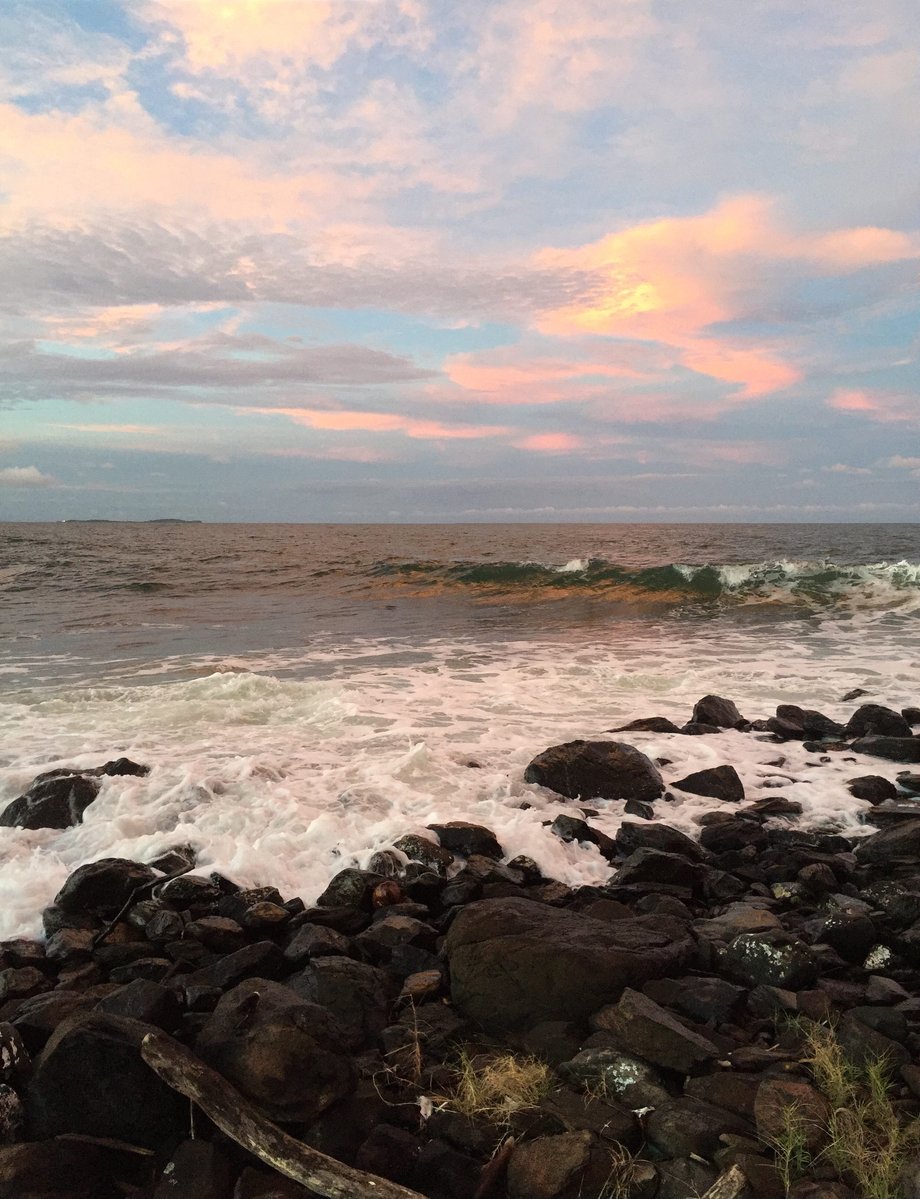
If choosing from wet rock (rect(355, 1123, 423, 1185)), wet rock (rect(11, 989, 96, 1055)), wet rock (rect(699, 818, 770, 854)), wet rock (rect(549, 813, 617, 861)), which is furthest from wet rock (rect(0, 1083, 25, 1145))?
wet rock (rect(699, 818, 770, 854))

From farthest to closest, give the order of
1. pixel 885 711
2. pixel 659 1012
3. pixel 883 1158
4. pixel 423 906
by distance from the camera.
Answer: pixel 885 711
pixel 423 906
pixel 659 1012
pixel 883 1158

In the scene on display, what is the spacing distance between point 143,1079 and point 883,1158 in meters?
3.04

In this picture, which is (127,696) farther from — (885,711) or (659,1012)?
(885,711)

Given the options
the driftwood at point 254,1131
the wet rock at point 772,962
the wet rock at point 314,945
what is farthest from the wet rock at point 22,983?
the wet rock at point 772,962

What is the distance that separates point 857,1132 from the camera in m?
3.13

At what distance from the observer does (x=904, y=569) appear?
34.9 metres

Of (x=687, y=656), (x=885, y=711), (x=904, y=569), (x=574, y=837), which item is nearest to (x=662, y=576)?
(x=904, y=569)

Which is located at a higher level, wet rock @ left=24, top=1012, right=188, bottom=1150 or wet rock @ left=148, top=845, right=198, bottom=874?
wet rock @ left=24, top=1012, right=188, bottom=1150

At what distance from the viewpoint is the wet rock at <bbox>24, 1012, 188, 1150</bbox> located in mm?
3314

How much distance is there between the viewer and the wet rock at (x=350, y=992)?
4133mm

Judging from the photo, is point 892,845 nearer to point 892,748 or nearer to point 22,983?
point 892,748

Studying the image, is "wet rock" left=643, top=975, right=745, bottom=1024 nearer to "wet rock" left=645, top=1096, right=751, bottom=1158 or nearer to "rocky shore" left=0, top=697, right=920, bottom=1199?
"rocky shore" left=0, top=697, right=920, bottom=1199

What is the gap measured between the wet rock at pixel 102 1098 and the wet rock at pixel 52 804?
13.2 feet

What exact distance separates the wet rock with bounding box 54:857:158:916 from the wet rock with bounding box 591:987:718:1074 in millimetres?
3571
